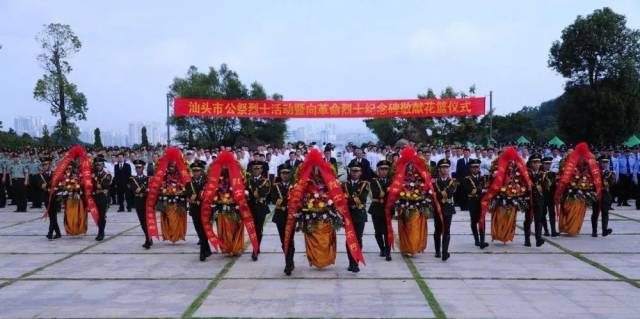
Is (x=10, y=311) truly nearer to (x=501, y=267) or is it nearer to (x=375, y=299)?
(x=375, y=299)

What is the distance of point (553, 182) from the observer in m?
11.4

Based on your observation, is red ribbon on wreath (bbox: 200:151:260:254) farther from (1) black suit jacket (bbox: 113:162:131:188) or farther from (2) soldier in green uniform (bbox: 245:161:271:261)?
(1) black suit jacket (bbox: 113:162:131:188)

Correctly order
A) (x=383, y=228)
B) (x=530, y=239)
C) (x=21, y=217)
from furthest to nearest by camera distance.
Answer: (x=21, y=217) → (x=530, y=239) → (x=383, y=228)

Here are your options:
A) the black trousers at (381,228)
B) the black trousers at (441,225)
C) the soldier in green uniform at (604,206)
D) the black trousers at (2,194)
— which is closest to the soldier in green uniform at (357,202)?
the black trousers at (381,228)

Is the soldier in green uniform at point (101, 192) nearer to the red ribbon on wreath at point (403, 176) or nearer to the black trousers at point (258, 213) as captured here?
the black trousers at point (258, 213)

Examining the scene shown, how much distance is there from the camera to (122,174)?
56.1 ft

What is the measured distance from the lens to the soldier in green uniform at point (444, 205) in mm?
9258

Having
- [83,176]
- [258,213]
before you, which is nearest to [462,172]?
[258,213]

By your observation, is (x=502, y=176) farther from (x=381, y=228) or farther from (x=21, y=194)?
(x=21, y=194)

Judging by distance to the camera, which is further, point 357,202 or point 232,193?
point 232,193

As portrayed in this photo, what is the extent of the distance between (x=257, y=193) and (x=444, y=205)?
3.00 m

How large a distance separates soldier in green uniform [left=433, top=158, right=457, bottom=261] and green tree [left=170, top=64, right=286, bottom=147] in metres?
43.9

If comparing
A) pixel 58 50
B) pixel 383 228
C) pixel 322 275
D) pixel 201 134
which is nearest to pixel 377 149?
pixel 383 228

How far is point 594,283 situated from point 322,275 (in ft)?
11.8
